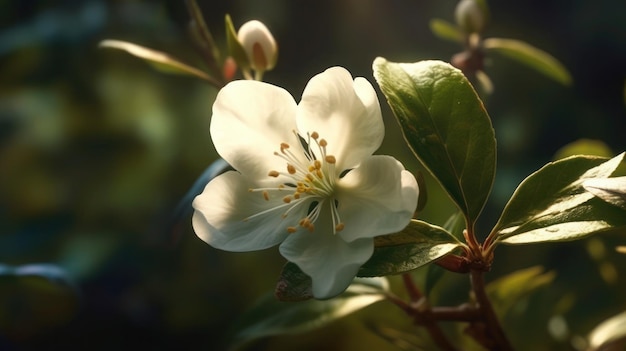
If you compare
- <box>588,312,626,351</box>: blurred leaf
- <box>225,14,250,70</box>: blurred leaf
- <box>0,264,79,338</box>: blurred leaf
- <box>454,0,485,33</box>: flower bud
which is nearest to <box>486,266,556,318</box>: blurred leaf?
<box>588,312,626,351</box>: blurred leaf

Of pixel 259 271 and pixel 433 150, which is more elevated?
pixel 433 150

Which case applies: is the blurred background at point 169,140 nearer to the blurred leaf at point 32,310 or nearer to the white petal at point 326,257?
the blurred leaf at point 32,310

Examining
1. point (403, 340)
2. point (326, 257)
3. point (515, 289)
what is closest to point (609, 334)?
point (515, 289)

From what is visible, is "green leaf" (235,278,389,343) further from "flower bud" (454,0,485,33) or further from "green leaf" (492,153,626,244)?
"flower bud" (454,0,485,33)

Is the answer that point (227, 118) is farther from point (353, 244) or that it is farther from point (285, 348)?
point (285, 348)

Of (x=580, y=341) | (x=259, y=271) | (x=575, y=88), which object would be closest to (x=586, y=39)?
(x=575, y=88)

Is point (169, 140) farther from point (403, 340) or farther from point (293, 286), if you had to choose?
point (293, 286)
